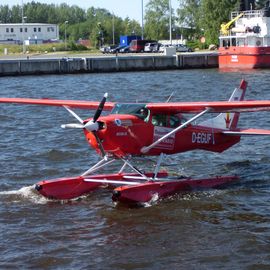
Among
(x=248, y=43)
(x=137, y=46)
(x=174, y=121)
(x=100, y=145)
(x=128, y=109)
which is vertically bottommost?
(x=100, y=145)

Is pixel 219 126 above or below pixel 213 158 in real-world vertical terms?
above

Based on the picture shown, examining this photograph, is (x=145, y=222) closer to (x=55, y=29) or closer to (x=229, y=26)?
(x=229, y=26)

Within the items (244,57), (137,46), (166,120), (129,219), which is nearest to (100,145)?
(129,219)

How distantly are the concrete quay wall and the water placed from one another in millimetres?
33717

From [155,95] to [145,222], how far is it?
77.8 feet

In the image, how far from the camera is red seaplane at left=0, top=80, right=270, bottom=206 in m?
12.3

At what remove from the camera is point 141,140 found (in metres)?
12.9

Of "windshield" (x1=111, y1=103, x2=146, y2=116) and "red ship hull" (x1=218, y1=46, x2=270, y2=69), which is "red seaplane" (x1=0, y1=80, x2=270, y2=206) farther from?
"red ship hull" (x1=218, y1=46, x2=270, y2=69)

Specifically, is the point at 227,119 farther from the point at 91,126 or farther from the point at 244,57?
the point at 244,57

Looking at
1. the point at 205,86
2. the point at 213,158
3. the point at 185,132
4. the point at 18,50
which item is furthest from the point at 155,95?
the point at 18,50

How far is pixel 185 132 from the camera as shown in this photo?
13953mm

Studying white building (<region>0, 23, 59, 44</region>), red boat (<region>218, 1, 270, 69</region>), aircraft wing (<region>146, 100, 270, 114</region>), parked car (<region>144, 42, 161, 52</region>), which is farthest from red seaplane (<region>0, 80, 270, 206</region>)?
white building (<region>0, 23, 59, 44</region>)

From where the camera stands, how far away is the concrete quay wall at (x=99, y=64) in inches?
2128

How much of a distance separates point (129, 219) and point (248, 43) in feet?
156
